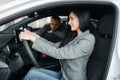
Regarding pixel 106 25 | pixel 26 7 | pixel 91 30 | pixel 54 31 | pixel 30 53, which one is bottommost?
pixel 54 31

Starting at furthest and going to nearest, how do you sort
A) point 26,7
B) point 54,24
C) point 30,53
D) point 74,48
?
point 54,24, point 30,53, point 74,48, point 26,7

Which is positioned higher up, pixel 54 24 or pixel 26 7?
pixel 26 7

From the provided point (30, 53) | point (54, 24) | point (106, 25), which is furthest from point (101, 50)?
point (54, 24)

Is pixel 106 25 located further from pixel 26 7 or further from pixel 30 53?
pixel 30 53

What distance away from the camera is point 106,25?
2553 millimetres

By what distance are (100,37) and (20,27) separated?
1178 mm

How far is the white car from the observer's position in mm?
2076

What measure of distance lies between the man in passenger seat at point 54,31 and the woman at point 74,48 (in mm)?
1387

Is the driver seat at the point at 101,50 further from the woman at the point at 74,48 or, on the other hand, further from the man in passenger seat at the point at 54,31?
the man in passenger seat at the point at 54,31

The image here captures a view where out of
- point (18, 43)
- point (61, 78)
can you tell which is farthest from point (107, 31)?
point (18, 43)

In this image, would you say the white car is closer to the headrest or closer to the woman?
the headrest

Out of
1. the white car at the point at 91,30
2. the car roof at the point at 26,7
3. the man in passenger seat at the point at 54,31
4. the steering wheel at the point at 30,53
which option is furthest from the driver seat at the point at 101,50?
the man in passenger seat at the point at 54,31

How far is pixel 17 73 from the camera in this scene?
3266 millimetres

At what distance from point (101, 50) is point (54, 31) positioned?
1887 mm
